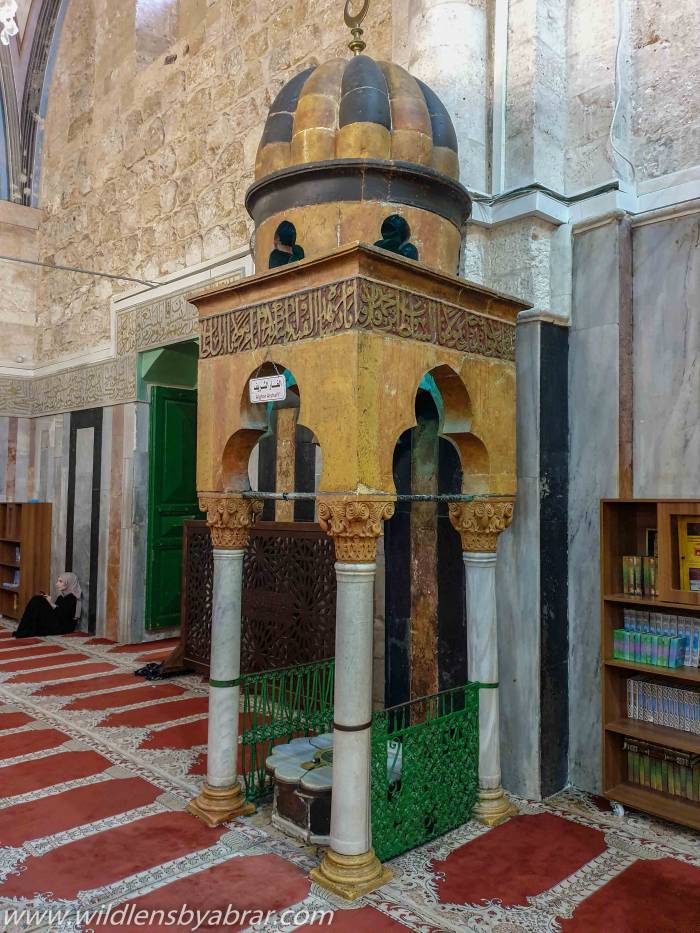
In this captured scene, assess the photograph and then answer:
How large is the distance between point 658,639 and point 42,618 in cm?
572

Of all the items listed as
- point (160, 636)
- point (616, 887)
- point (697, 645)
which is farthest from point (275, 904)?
point (160, 636)

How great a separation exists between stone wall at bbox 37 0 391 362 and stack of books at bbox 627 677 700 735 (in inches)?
143

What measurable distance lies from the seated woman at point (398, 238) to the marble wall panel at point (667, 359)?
3.44 ft

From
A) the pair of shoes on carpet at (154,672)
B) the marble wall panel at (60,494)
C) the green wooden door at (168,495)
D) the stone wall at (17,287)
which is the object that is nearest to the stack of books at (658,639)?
the pair of shoes on carpet at (154,672)

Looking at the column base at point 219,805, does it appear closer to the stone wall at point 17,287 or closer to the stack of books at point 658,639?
the stack of books at point 658,639

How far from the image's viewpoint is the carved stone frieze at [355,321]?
2391mm

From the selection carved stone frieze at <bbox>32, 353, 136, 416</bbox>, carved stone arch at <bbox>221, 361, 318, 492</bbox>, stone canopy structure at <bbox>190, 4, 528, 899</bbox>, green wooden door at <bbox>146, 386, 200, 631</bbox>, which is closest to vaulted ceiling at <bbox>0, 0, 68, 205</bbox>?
carved stone frieze at <bbox>32, 353, 136, 416</bbox>

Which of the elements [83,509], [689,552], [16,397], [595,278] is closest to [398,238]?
[595,278]

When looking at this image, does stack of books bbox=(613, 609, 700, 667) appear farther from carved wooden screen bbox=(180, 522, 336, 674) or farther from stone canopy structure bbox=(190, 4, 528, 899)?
carved wooden screen bbox=(180, 522, 336, 674)

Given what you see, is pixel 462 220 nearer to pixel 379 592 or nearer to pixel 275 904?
pixel 379 592

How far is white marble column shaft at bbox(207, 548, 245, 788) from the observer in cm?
290

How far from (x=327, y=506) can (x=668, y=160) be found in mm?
2190

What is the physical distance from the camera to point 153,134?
6.12 m

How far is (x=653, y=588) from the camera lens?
9.56 ft
